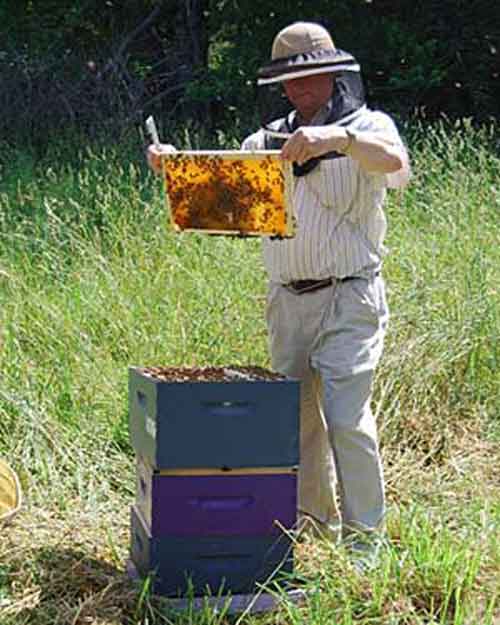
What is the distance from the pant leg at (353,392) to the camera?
159 inches

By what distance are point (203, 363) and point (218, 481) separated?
1895 mm

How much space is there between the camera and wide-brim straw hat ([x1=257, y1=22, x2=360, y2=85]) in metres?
3.87

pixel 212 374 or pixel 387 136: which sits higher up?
pixel 387 136

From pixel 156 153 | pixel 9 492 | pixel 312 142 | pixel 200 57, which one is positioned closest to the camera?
pixel 312 142

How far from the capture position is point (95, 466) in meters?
5.02

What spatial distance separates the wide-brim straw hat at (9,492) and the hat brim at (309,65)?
5.43 feet

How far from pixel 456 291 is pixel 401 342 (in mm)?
500

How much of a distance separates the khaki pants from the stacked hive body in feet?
0.95

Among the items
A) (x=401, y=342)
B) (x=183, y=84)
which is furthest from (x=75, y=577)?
(x=183, y=84)

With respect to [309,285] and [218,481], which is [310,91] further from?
[218,481]

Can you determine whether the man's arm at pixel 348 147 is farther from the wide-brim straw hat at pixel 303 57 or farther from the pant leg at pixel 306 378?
the pant leg at pixel 306 378

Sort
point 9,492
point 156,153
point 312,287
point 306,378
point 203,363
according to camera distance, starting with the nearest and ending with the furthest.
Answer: point 156,153, point 312,287, point 306,378, point 9,492, point 203,363

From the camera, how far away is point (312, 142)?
3.66 metres

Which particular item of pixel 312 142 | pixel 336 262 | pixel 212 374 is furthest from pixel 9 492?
pixel 312 142
